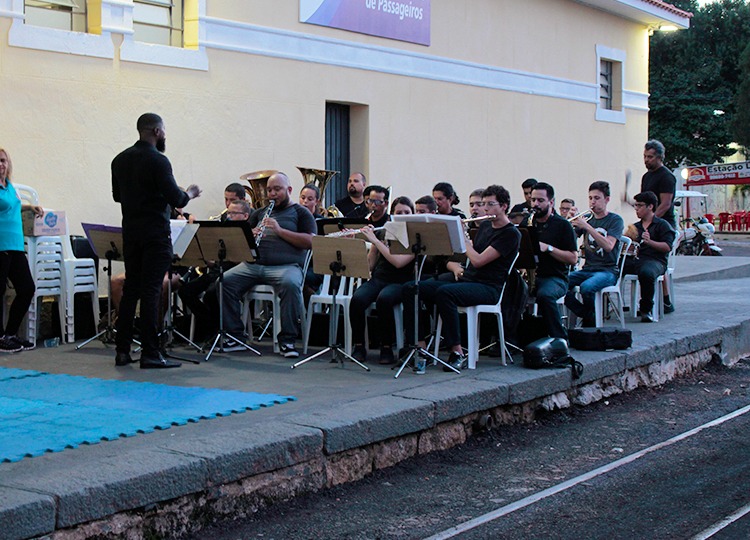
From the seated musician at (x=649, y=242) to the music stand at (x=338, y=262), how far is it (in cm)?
419

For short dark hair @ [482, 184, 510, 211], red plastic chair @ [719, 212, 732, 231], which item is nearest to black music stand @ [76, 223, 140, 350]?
short dark hair @ [482, 184, 510, 211]

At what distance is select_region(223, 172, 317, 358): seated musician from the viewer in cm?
909

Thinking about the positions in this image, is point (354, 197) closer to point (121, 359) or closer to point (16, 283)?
point (16, 283)

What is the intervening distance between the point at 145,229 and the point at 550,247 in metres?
3.36

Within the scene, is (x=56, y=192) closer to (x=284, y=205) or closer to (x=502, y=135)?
(x=284, y=205)

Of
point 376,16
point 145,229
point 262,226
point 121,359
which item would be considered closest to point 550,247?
point 262,226

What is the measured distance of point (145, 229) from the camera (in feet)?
26.7

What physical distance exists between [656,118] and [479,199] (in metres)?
32.9

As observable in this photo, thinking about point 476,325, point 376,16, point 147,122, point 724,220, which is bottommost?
point 476,325

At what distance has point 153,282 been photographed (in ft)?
26.9

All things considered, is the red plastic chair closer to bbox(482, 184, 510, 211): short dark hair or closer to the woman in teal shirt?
bbox(482, 184, 510, 211): short dark hair

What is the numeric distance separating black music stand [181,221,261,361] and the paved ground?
0.78 ft

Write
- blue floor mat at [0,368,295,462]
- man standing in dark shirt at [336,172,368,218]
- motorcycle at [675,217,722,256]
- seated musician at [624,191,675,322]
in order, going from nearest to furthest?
1. blue floor mat at [0,368,295,462]
2. seated musician at [624,191,675,322]
3. man standing in dark shirt at [336,172,368,218]
4. motorcycle at [675,217,722,256]

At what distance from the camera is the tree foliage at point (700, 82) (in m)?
41.0
